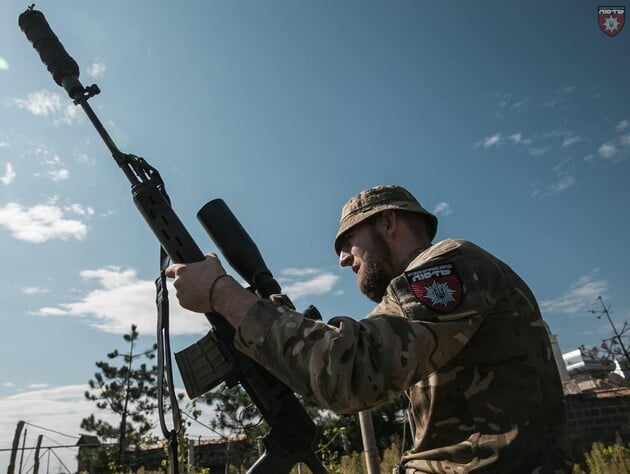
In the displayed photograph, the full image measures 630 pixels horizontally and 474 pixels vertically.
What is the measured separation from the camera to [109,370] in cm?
2841

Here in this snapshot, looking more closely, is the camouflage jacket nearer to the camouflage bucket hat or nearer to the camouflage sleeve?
the camouflage sleeve

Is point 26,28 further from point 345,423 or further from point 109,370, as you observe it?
point 109,370

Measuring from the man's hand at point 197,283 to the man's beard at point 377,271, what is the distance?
2.26 feet

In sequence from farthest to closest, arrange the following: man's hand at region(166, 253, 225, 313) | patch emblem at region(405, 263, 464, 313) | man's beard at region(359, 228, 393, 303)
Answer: man's beard at region(359, 228, 393, 303), man's hand at region(166, 253, 225, 313), patch emblem at region(405, 263, 464, 313)

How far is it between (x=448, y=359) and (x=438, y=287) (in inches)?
10.2

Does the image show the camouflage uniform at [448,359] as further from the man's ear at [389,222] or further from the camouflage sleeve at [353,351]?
the man's ear at [389,222]

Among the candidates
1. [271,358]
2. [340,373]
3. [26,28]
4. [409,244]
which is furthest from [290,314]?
[26,28]

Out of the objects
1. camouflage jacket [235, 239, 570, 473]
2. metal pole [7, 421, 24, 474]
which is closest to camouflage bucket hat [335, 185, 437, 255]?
camouflage jacket [235, 239, 570, 473]

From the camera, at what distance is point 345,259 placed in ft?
7.81

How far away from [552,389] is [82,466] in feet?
101

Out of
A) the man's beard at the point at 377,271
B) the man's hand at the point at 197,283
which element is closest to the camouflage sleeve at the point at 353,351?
the man's hand at the point at 197,283

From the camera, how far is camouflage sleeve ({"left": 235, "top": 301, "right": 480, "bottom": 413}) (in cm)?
145

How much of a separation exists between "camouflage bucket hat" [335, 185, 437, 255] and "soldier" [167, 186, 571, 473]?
480 millimetres

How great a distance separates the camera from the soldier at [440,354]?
1478 millimetres
